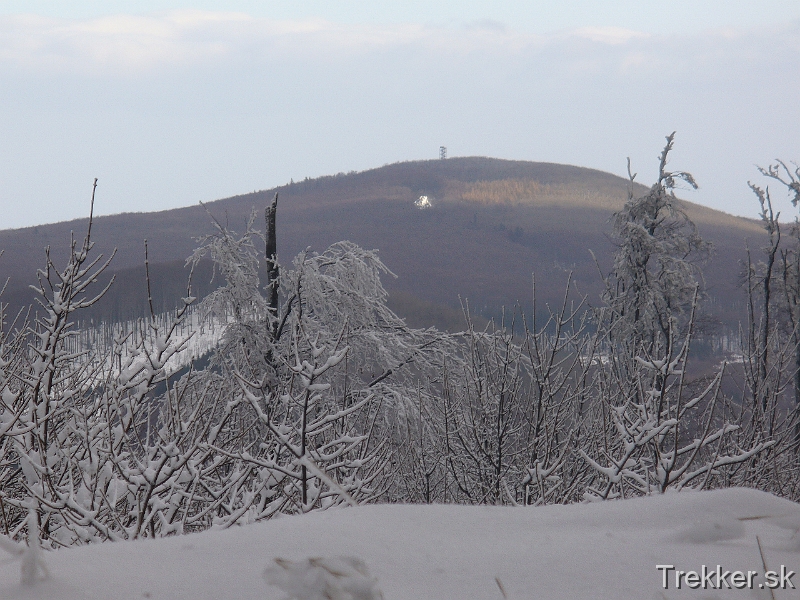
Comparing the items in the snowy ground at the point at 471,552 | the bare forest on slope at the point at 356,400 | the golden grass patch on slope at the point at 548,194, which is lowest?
the bare forest on slope at the point at 356,400

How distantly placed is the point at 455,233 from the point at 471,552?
170380 mm

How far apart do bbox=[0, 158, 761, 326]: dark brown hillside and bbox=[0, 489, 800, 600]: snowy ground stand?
4558 inches

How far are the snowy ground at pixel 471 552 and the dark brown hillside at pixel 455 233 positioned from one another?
115767mm

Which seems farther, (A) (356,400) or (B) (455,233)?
(B) (455,233)

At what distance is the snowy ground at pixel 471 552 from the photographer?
1.33m

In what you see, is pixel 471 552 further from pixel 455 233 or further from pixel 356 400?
pixel 455 233

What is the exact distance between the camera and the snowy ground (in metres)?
1.33

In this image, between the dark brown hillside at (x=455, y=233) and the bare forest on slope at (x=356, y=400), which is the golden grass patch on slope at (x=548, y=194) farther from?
the bare forest on slope at (x=356, y=400)

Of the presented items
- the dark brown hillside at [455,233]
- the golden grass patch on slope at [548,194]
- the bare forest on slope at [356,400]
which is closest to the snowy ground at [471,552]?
the bare forest on slope at [356,400]

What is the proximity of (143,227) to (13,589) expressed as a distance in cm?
17060

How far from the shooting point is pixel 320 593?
4.20ft

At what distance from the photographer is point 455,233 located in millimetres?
170375

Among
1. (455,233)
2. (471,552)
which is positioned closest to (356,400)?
(471,552)

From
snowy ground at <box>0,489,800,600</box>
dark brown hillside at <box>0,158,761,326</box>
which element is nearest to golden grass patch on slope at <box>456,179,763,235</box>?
dark brown hillside at <box>0,158,761,326</box>
